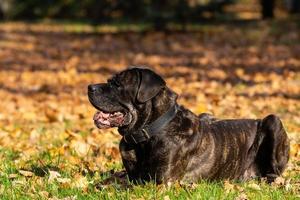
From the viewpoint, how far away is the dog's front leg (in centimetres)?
Result: 637

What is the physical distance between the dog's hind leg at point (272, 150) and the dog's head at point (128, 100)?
155 cm

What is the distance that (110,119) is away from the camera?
20.8 ft

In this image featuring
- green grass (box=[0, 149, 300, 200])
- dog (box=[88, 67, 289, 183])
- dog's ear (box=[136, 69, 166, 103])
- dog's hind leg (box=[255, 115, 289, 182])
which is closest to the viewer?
green grass (box=[0, 149, 300, 200])

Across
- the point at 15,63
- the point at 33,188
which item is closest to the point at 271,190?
the point at 33,188

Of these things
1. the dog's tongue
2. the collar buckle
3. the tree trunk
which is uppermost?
the dog's tongue

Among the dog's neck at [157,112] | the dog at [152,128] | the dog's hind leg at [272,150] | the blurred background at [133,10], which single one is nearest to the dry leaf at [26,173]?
the dog at [152,128]

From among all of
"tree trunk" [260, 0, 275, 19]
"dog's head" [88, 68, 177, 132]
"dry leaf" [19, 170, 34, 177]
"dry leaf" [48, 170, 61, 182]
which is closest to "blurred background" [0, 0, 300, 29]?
"tree trunk" [260, 0, 275, 19]

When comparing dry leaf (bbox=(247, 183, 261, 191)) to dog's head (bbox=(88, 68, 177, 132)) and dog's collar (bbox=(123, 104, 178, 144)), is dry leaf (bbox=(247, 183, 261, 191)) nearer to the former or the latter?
dog's collar (bbox=(123, 104, 178, 144))

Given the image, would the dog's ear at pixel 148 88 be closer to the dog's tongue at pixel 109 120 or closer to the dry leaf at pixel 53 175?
the dog's tongue at pixel 109 120

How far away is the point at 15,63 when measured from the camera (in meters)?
23.6

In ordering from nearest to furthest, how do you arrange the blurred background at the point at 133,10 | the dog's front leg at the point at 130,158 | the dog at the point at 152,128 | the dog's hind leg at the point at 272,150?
the dog at the point at 152,128 → the dog's front leg at the point at 130,158 → the dog's hind leg at the point at 272,150 → the blurred background at the point at 133,10

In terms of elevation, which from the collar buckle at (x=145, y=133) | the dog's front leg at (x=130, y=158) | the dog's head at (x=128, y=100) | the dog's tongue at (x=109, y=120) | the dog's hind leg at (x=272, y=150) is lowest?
the dog's hind leg at (x=272, y=150)

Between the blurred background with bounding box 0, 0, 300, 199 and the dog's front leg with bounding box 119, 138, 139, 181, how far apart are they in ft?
1.45

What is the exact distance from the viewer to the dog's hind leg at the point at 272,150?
7.35m
